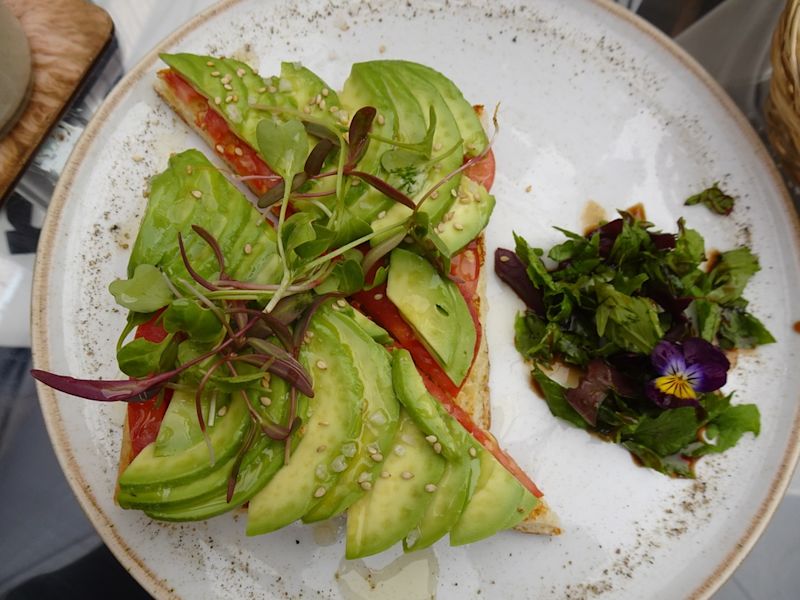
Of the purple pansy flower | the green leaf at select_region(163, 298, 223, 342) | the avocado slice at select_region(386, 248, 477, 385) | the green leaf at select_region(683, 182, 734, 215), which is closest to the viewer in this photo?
the green leaf at select_region(163, 298, 223, 342)

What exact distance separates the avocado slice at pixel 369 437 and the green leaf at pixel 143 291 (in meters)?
0.57

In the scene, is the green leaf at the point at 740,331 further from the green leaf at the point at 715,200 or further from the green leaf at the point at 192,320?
the green leaf at the point at 192,320

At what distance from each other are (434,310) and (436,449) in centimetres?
40

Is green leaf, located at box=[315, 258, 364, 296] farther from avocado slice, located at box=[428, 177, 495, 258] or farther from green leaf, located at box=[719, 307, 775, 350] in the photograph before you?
green leaf, located at box=[719, 307, 775, 350]

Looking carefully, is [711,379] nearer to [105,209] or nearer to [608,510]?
[608,510]

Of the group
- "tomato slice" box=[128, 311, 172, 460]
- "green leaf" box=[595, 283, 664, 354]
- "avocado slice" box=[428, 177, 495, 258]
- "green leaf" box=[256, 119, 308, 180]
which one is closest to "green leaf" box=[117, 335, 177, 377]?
"tomato slice" box=[128, 311, 172, 460]

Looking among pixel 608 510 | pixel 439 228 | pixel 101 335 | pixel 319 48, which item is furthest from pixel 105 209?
pixel 608 510

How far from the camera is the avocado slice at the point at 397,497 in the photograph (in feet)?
5.96

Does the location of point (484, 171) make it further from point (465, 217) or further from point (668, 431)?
point (668, 431)

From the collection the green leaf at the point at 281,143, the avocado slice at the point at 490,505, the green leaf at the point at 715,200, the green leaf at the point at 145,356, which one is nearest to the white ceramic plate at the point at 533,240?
the green leaf at the point at 715,200

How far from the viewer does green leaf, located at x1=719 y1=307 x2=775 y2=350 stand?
2.25 m

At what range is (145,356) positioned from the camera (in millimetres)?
1777

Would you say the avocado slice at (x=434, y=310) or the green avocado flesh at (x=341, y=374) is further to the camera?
the avocado slice at (x=434, y=310)

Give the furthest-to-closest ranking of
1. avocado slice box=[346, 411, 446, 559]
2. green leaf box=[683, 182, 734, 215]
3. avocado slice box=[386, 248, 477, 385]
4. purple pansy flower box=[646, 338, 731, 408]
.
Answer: green leaf box=[683, 182, 734, 215], purple pansy flower box=[646, 338, 731, 408], avocado slice box=[386, 248, 477, 385], avocado slice box=[346, 411, 446, 559]
